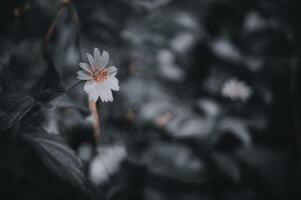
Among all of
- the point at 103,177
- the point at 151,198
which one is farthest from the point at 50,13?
the point at 151,198

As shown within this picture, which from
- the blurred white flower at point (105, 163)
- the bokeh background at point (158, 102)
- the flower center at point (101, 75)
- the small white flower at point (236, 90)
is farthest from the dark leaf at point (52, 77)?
the small white flower at point (236, 90)

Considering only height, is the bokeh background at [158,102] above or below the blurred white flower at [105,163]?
above

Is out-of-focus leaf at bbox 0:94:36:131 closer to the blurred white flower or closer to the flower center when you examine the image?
the flower center

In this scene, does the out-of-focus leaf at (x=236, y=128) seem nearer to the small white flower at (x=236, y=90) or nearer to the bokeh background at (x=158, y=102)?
the bokeh background at (x=158, y=102)

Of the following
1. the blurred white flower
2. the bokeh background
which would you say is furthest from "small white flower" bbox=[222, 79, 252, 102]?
the blurred white flower

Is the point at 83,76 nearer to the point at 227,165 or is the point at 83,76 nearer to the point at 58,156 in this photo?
the point at 58,156

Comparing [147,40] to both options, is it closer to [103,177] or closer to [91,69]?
[103,177]

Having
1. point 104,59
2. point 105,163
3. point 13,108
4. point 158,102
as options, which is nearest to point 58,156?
point 13,108
